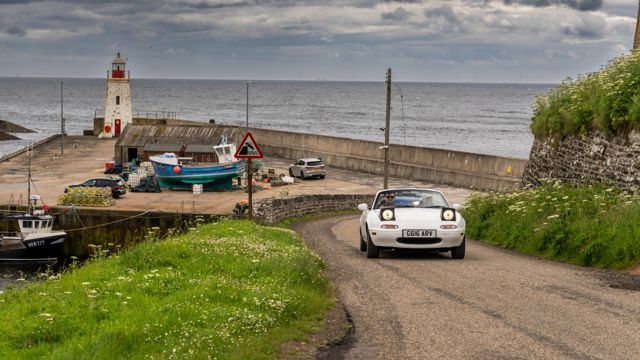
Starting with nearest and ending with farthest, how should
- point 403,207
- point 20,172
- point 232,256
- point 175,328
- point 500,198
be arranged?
point 175,328 → point 232,256 → point 403,207 → point 500,198 → point 20,172

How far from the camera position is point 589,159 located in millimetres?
25062

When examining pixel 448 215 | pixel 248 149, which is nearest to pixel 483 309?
pixel 448 215

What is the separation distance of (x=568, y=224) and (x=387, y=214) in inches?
183

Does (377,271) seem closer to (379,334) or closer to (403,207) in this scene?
(403,207)

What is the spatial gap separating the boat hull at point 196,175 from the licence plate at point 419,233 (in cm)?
3532

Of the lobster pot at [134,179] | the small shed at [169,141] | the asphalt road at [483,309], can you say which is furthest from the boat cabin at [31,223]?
the asphalt road at [483,309]

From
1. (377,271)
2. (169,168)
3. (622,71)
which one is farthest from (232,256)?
(169,168)

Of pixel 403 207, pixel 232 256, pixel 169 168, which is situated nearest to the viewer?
pixel 232 256

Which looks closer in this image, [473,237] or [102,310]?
[102,310]

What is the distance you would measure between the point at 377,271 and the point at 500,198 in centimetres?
1257

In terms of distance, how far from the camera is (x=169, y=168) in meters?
52.4

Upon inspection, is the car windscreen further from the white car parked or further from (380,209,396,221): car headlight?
the white car parked

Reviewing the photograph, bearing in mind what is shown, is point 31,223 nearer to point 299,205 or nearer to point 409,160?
point 299,205

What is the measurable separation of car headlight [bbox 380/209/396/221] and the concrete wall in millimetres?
26529
